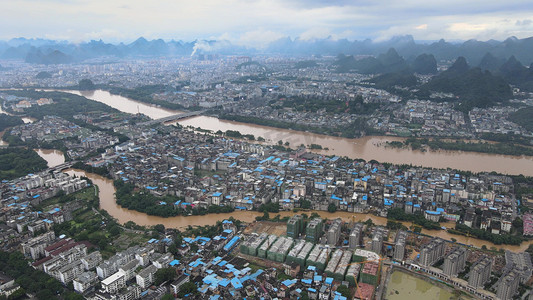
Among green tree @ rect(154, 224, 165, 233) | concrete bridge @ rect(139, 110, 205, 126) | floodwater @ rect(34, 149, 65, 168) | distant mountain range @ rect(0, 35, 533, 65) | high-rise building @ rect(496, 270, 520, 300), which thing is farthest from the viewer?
distant mountain range @ rect(0, 35, 533, 65)

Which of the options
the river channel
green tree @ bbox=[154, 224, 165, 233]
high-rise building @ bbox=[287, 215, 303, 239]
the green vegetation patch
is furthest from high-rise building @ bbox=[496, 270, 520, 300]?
the green vegetation patch

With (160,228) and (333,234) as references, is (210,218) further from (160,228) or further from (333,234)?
(333,234)

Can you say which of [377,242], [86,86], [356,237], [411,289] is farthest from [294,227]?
[86,86]

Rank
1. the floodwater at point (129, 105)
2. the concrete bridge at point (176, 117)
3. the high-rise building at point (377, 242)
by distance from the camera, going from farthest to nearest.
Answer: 1. the floodwater at point (129, 105)
2. the concrete bridge at point (176, 117)
3. the high-rise building at point (377, 242)

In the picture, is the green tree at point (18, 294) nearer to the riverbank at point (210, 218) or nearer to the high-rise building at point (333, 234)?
the riverbank at point (210, 218)

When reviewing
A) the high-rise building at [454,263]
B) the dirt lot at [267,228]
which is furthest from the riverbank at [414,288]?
the dirt lot at [267,228]

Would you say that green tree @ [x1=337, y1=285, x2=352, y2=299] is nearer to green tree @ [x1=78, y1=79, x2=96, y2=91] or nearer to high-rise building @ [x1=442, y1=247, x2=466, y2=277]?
high-rise building @ [x1=442, y1=247, x2=466, y2=277]
